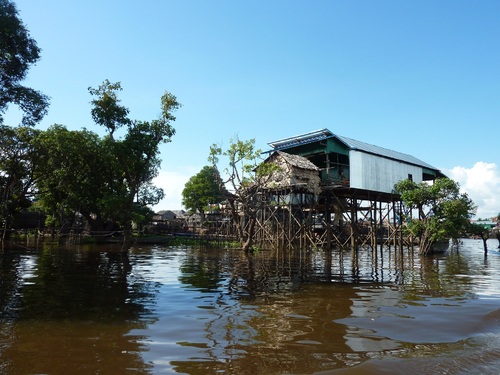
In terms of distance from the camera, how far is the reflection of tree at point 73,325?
4215 mm

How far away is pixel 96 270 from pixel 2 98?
31.4 feet

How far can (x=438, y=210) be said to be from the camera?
23.5m

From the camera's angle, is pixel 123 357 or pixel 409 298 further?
pixel 409 298

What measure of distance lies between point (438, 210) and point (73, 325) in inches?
928

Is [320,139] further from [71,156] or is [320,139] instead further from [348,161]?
[71,156]

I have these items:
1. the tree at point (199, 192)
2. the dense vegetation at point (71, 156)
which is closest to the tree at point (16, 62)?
the dense vegetation at point (71, 156)

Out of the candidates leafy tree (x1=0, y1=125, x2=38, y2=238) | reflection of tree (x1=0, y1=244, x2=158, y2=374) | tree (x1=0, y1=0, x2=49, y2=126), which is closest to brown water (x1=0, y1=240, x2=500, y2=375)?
reflection of tree (x1=0, y1=244, x2=158, y2=374)

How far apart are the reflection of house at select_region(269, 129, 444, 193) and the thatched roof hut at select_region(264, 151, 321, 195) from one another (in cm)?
124

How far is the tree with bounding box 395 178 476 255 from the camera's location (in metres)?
22.4

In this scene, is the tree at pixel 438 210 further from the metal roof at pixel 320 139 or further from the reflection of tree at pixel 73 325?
the reflection of tree at pixel 73 325

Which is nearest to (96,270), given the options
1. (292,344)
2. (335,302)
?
(335,302)

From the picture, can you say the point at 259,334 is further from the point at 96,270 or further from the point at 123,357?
the point at 96,270

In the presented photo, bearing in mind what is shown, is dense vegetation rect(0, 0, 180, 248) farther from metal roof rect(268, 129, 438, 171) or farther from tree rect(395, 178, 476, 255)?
tree rect(395, 178, 476, 255)

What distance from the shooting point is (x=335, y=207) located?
29.9 meters
